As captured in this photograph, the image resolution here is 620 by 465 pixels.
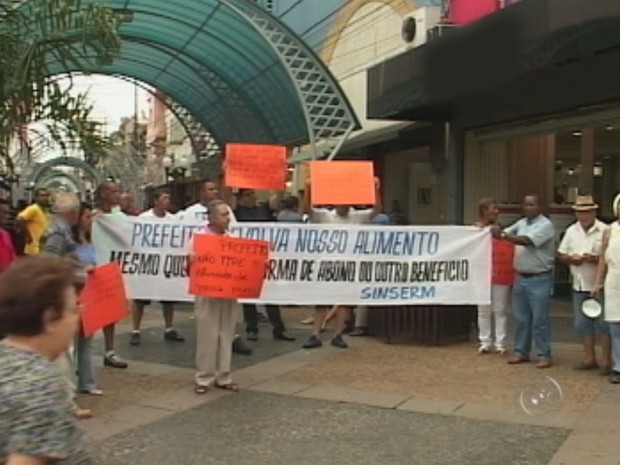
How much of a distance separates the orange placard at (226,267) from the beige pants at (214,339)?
12cm

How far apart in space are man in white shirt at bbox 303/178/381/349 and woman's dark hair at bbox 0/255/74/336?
7406 mm

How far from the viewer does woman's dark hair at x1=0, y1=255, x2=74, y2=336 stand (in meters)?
2.40

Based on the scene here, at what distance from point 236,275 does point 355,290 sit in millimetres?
2338

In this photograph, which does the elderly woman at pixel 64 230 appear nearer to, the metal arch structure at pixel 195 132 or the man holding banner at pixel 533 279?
the man holding banner at pixel 533 279

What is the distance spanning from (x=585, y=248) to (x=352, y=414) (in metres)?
3.08

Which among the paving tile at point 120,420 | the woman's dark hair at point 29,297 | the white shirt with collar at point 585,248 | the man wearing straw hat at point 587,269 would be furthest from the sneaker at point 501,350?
the woman's dark hair at point 29,297

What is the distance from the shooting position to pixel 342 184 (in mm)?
10180

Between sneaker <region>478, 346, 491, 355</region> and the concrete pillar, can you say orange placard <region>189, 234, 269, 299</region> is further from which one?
the concrete pillar

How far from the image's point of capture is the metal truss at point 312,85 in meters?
15.0

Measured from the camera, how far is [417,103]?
14.3 meters

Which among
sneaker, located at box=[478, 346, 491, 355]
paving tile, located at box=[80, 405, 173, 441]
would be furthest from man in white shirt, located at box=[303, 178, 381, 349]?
paving tile, located at box=[80, 405, 173, 441]

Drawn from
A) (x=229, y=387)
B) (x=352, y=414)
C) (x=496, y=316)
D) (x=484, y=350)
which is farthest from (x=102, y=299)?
(x=496, y=316)

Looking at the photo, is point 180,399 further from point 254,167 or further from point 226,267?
point 254,167

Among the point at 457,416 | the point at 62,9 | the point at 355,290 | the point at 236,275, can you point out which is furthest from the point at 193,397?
the point at 62,9
